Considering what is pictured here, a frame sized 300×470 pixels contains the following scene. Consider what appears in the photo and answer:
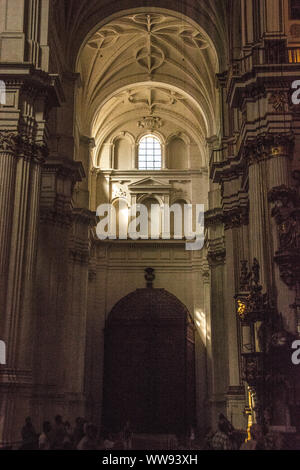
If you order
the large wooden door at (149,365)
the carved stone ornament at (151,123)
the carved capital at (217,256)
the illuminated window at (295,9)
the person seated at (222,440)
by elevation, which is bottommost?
the person seated at (222,440)

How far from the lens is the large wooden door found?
95.3ft

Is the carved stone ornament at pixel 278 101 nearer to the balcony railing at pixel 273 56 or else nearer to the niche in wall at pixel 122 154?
the balcony railing at pixel 273 56

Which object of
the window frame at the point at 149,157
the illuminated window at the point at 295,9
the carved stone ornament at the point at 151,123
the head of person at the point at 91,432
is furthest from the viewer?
the carved stone ornament at the point at 151,123

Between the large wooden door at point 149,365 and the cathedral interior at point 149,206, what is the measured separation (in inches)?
2.8

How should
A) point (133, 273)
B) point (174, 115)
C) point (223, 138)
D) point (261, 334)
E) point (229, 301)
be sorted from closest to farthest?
point (261, 334), point (229, 301), point (223, 138), point (133, 273), point (174, 115)

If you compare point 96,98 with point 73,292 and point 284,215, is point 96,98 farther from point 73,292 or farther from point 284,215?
point 284,215

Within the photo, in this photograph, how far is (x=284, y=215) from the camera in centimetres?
1512

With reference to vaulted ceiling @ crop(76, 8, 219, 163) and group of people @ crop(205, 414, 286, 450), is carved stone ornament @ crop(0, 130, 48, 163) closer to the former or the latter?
group of people @ crop(205, 414, 286, 450)

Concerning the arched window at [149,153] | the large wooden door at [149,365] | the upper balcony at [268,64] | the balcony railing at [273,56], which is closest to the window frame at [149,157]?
the arched window at [149,153]

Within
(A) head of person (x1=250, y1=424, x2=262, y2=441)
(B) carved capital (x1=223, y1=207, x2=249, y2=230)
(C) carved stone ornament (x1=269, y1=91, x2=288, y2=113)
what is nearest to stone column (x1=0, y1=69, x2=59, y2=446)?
(A) head of person (x1=250, y1=424, x2=262, y2=441)

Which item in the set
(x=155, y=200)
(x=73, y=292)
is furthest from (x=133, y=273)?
(x=73, y=292)

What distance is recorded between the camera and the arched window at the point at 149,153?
112 feet

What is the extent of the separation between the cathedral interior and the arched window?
0.08 meters

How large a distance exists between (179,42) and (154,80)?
2.61 m
